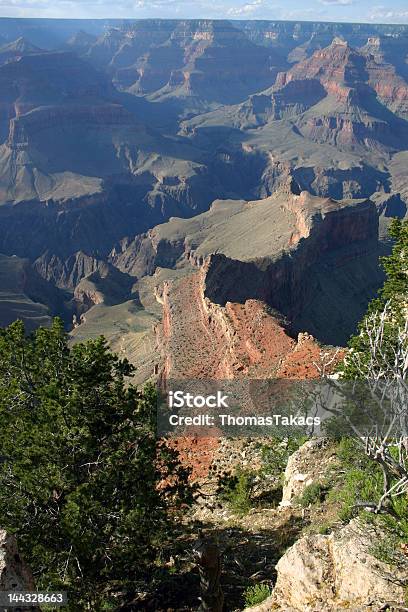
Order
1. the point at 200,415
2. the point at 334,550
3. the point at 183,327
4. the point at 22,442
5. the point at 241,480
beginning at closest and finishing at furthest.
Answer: the point at 334,550, the point at 22,442, the point at 241,480, the point at 200,415, the point at 183,327

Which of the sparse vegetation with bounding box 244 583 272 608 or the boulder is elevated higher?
the boulder

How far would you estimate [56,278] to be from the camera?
190m

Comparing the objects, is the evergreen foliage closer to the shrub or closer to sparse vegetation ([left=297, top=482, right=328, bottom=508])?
the shrub

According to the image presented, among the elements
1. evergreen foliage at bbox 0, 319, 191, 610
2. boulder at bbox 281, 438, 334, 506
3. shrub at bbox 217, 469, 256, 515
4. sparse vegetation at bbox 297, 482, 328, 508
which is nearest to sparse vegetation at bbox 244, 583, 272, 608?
evergreen foliage at bbox 0, 319, 191, 610

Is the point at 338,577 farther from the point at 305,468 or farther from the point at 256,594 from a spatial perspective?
the point at 305,468

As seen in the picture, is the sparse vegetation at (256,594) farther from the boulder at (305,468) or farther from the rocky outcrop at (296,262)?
the rocky outcrop at (296,262)

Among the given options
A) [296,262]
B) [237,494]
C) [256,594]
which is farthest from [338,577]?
[296,262]

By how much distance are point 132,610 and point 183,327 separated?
43.0 m

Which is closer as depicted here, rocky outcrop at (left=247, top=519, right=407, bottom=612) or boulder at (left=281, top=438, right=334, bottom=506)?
rocky outcrop at (left=247, top=519, right=407, bottom=612)

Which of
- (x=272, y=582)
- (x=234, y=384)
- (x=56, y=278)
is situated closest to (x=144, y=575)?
(x=272, y=582)

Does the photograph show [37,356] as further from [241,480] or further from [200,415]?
[200,415]

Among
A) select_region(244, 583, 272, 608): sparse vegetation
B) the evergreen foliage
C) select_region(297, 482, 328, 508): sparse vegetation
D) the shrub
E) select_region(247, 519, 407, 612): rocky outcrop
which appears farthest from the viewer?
the shrub

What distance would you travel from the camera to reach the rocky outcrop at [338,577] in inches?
471

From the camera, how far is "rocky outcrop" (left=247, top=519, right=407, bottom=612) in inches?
471
